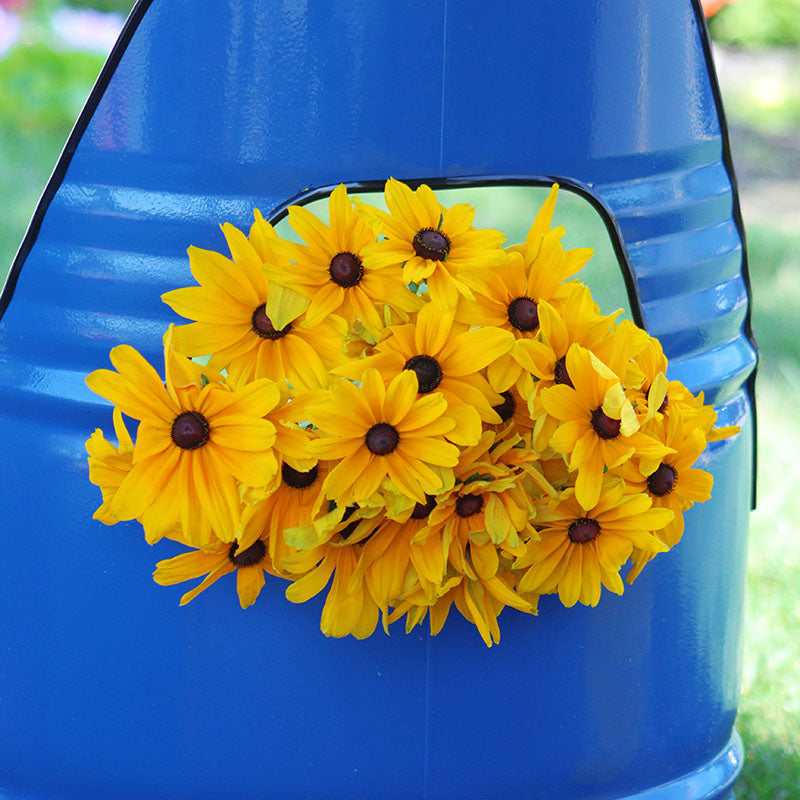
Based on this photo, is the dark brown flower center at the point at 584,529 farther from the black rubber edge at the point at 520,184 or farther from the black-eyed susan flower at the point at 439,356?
the black rubber edge at the point at 520,184

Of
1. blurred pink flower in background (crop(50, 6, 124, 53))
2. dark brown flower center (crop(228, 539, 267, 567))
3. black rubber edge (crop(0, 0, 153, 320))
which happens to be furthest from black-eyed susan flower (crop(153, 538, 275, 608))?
blurred pink flower in background (crop(50, 6, 124, 53))

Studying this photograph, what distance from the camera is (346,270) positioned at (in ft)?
3.41

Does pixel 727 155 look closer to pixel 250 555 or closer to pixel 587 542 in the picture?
pixel 587 542

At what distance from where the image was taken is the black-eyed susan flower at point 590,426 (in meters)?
1.00

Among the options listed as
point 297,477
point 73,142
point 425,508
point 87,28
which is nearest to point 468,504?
point 425,508

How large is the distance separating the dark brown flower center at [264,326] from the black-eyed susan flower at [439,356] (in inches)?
2.7

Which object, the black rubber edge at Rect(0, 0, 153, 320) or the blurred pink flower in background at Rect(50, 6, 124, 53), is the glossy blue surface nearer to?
the black rubber edge at Rect(0, 0, 153, 320)

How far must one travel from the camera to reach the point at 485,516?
1.00 m

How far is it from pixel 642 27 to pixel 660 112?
8cm

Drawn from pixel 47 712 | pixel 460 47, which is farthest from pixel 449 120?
pixel 47 712

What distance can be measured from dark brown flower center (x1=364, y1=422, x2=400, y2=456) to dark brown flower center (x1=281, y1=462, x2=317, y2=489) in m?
0.09

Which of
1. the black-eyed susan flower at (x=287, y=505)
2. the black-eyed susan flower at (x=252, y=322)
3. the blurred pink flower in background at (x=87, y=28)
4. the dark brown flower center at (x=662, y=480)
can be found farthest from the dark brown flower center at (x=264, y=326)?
the blurred pink flower in background at (x=87, y=28)

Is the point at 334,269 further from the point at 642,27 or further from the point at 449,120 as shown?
the point at 642,27

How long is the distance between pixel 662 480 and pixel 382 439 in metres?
0.28
